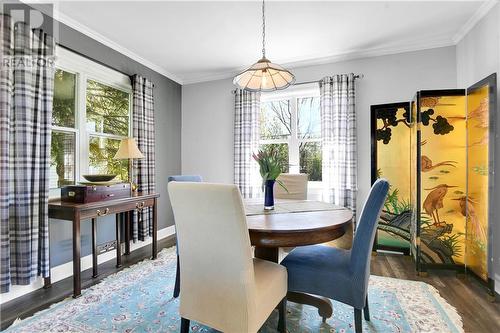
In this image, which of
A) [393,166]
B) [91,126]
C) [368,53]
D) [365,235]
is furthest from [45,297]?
[368,53]

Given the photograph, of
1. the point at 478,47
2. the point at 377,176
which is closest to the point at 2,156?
the point at 377,176

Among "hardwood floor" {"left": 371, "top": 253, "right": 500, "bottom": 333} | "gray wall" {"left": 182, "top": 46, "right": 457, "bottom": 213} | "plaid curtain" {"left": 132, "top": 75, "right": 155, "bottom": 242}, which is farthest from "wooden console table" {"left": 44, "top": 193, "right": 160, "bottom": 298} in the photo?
"hardwood floor" {"left": 371, "top": 253, "right": 500, "bottom": 333}

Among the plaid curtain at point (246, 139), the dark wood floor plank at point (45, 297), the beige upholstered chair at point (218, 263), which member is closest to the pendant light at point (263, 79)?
the beige upholstered chair at point (218, 263)

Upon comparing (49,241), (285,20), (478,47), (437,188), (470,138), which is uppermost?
(285,20)

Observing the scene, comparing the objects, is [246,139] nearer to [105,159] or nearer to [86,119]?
[105,159]

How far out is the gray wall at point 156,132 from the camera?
2629mm

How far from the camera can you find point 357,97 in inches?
139

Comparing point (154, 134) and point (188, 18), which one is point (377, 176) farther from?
point (154, 134)

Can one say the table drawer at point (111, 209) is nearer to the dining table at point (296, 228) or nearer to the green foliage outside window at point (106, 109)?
the green foliage outside window at point (106, 109)

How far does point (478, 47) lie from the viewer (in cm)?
265

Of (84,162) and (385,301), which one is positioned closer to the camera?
(385,301)

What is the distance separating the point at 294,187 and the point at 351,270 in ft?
4.52

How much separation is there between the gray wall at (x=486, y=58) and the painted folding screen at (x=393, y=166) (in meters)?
0.67

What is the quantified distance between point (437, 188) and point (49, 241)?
388cm
